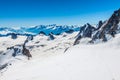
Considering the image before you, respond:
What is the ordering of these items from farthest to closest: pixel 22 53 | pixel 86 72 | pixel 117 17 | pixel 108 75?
pixel 22 53 → pixel 117 17 → pixel 86 72 → pixel 108 75

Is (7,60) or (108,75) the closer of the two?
(108,75)

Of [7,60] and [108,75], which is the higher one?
[108,75]

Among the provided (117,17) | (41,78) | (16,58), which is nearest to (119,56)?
(41,78)

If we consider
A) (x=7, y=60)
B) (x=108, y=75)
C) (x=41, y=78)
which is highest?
(x=108, y=75)

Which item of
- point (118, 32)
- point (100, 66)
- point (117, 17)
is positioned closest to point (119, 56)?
point (100, 66)

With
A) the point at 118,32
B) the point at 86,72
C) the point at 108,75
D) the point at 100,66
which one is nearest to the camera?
the point at 108,75

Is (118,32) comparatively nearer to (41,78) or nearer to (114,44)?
(114,44)

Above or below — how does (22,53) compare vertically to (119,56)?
below

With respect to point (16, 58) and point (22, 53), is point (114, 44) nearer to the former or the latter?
point (16, 58)

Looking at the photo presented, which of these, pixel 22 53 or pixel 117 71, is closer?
pixel 117 71
